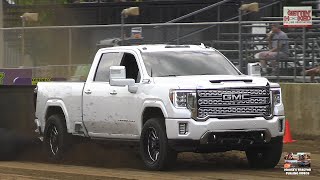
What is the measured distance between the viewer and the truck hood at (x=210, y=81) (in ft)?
40.5

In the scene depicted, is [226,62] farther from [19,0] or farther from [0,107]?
[19,0]

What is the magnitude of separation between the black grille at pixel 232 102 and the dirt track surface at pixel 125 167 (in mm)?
846

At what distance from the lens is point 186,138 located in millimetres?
12188

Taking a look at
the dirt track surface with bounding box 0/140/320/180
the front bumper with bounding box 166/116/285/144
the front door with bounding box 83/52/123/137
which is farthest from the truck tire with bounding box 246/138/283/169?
the front door with bounding box 83/52/123/137

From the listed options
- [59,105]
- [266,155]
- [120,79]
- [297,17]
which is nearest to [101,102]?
[120,79]

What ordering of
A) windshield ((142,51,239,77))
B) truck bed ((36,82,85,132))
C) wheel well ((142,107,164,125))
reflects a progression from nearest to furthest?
1. wheel well ((142,107,164,125))
2. windshield ((142,51,239,77))
3. truck bed ((36,82,85,132))

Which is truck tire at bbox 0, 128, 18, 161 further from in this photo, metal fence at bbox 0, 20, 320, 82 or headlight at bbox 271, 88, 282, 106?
metal fence at bbox 0, 20, 320, 82

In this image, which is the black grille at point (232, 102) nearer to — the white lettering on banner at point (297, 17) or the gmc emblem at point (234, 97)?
the gmc emblem at point (234, 97)

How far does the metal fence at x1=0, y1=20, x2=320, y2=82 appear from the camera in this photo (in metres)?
18.5

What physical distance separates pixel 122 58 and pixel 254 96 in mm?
2421

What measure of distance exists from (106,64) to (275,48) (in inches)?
227

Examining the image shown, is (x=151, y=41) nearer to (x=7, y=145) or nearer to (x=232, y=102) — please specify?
(x=7, y=145)

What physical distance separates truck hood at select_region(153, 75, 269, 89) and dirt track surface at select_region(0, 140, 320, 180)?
1.23 meters

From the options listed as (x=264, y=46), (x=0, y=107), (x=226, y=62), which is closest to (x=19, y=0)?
(x=264, y=46)
